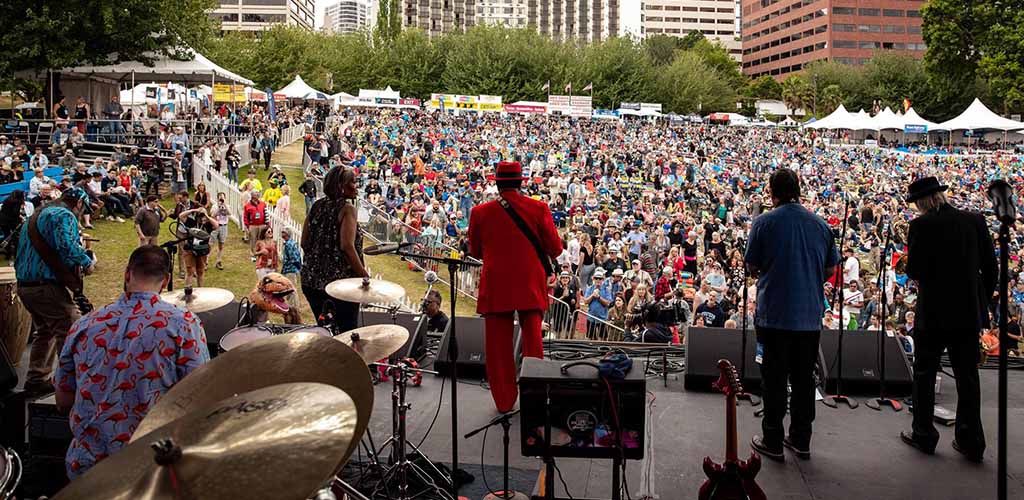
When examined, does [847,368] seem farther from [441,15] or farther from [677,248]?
[441,15]

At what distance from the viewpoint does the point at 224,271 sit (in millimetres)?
13680

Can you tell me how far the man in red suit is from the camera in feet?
15.3

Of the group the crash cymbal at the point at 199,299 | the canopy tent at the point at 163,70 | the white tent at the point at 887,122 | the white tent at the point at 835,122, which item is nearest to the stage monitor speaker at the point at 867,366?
the crash cymbal at the point at 199,299

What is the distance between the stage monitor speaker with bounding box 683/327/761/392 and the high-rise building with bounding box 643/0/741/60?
523ft

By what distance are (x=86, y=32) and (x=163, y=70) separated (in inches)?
77.8

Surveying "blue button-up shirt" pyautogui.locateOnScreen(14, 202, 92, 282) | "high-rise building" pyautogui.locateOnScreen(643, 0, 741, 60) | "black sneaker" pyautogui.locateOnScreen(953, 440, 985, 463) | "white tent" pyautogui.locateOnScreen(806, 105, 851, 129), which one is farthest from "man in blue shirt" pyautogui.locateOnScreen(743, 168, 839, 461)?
"high-rise building" pyautogui.locateOnScreen(643, 0, 741, 60)

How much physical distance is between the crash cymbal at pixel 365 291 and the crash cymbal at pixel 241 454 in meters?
2.37

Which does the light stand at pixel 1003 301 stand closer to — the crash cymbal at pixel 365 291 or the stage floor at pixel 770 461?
the stage floor at pixel 770 461

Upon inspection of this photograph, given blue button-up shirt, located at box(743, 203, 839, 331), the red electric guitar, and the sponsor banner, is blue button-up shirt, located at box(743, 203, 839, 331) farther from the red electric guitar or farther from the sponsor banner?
the sponsor banner

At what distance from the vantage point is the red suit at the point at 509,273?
4.65 m

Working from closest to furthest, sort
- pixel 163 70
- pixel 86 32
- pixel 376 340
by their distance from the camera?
pixel 376 340
pixel 86 32
pixel 163 70

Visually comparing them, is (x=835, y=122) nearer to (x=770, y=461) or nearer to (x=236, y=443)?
(x=770, y=461)

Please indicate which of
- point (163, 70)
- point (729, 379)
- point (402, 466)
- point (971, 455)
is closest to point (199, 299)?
point (402, 466)

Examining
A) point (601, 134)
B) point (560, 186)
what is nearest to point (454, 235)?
point (560, 186)
